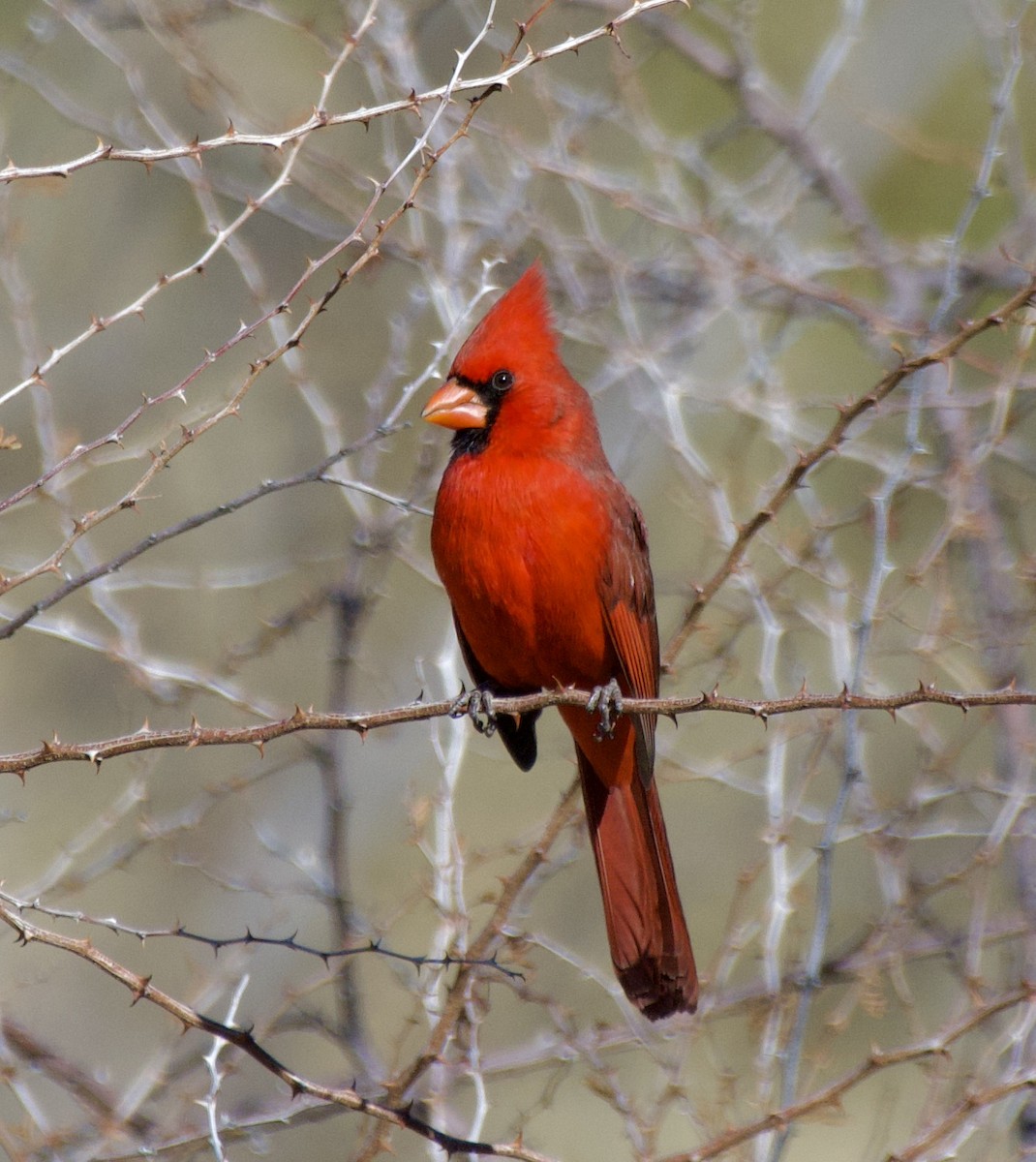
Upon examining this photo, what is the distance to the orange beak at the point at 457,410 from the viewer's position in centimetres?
351

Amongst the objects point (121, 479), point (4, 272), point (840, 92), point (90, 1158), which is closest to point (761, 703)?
point (90, 1158)

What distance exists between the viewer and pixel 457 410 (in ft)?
11.6

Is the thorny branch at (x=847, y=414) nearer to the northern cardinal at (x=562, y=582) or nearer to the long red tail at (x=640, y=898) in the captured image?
the northern cardinal at (x=562, y=582)

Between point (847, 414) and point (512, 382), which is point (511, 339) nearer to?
point (512, 382)

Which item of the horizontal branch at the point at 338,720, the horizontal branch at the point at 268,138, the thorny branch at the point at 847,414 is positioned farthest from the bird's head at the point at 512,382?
the horizontal branch at the point at 338,720

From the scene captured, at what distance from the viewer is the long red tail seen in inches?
134

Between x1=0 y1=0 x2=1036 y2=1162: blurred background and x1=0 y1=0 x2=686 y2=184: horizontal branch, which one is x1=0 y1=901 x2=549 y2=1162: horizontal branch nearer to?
x1=0 y1=0 x2=1036 y2=1162: blurred background

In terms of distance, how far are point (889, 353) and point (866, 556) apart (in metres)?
2.14

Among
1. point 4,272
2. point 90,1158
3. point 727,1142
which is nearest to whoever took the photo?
point 727,1142

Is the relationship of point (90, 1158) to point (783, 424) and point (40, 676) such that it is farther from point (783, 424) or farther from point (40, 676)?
point (40, 676)

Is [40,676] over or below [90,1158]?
over

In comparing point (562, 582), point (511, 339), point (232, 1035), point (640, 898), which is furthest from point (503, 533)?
point (232, 1035)

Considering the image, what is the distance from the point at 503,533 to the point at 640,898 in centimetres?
89

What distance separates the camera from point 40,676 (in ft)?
22.3
